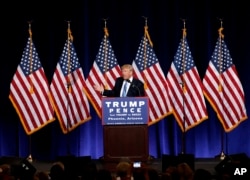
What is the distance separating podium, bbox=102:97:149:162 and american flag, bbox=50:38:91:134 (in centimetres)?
263

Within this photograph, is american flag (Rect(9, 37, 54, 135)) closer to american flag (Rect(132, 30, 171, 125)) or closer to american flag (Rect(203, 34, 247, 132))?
american flag (Rect(132, 30, 171, 125))

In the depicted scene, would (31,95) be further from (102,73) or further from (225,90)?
(225,90)

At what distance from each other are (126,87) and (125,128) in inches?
39.7

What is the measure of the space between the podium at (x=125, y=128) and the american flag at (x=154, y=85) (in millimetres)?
2512

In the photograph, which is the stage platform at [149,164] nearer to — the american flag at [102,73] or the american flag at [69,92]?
the american flag at [69,92]

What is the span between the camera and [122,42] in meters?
14.7

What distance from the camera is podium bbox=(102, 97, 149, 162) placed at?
11.3m

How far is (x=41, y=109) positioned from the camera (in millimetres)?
14047

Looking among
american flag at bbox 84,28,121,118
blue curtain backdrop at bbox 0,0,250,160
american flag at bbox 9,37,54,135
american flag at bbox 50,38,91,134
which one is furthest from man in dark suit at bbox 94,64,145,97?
blue curtain backdrop at bbox 0,0,250,160

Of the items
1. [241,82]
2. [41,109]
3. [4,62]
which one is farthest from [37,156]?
[241,82]

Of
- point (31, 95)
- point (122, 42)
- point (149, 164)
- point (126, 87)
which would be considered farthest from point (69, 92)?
point (149, 164)

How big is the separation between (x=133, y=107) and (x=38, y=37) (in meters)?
4.16

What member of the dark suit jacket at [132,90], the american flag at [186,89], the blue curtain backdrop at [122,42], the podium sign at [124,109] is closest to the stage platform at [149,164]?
the blue curtain backdrop at [122,42]

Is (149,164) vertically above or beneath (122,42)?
beneath
